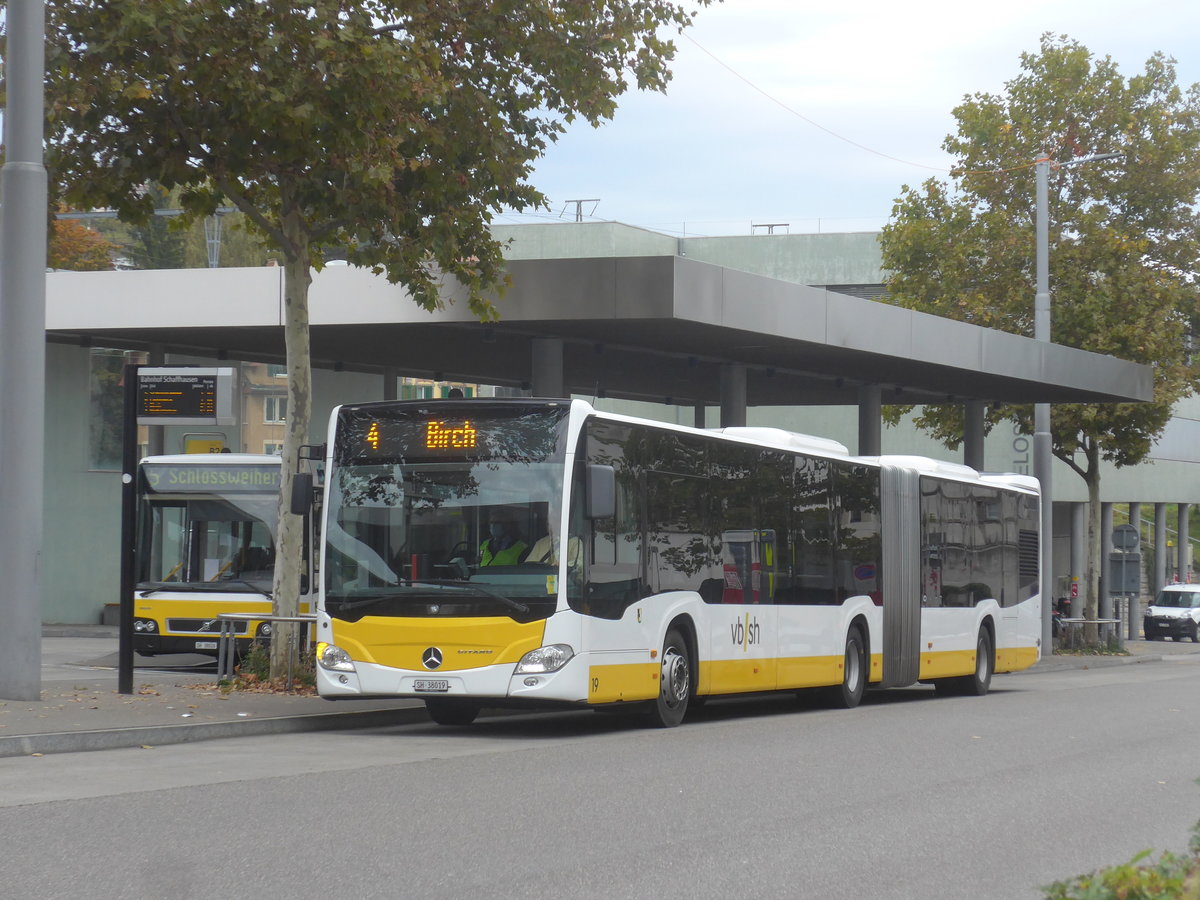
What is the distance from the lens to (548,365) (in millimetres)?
26359

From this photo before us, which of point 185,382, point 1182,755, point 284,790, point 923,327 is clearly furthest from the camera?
point 923,327

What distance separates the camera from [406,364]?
107 ft

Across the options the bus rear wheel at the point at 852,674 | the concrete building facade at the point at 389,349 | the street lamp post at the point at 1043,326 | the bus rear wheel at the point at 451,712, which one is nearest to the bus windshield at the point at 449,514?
the bus rear wheel at the point at 451,712

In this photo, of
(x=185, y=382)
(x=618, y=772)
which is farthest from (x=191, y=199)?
(x=618, y=772)

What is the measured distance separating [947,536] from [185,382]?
1106 cm

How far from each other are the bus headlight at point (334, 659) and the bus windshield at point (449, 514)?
0.99 feet

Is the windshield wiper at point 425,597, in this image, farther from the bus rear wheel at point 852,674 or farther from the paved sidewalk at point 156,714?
the bus rear wheel at point 852,674

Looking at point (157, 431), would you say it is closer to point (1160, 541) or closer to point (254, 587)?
point (254, 587)

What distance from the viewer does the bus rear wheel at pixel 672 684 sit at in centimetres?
1595

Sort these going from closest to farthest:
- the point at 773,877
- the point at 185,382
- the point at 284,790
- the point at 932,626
Answer: the point at 773,877 < the point at 284,790 < the point at 185,382 < the point at 932,626

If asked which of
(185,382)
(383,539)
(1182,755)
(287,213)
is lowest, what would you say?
(1182,755)

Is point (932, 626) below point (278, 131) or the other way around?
below

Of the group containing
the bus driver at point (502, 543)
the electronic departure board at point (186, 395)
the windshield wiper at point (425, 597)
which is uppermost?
the electronic departure board at point (186, 395)

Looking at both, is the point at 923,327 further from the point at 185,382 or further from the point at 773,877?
the point at 773,877
